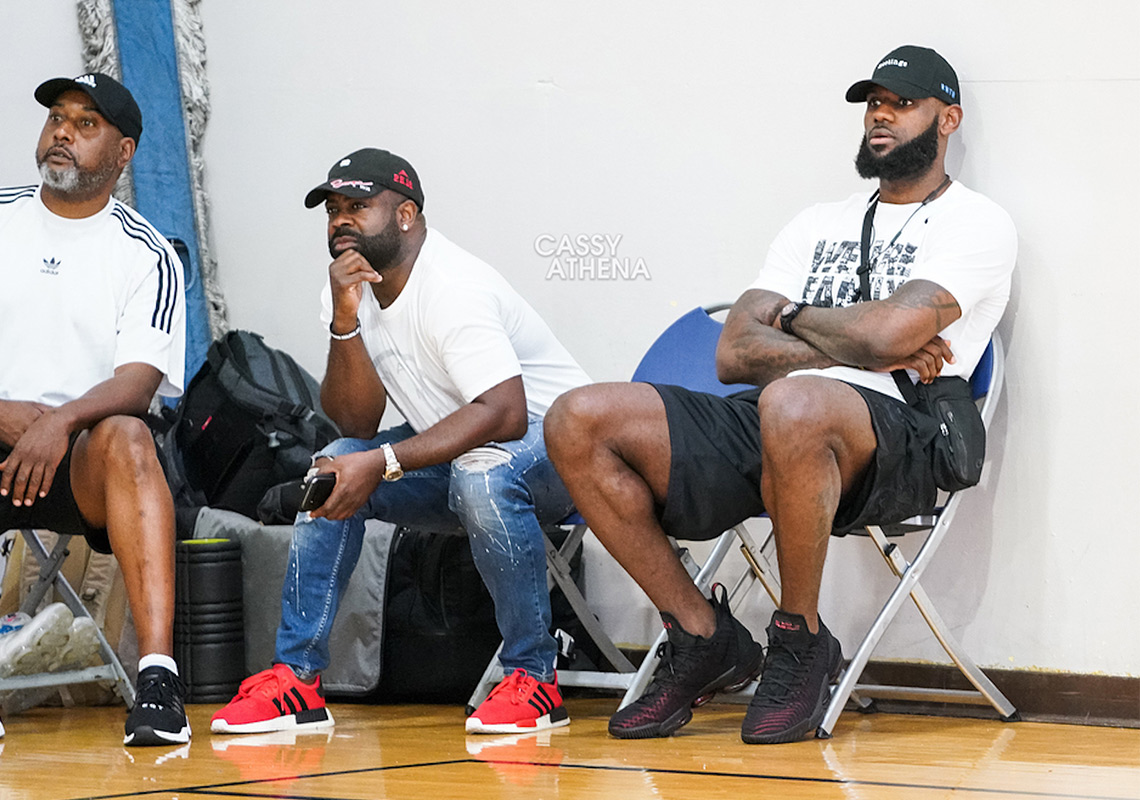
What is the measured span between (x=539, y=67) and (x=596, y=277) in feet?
1.86

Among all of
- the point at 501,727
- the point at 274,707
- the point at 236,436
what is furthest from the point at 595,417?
the point at 236,436

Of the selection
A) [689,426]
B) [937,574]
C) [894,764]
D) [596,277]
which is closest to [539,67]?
[596,277]

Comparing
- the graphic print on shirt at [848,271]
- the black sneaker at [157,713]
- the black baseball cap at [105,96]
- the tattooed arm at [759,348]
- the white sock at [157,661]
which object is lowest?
the black sneaker at [157,713]

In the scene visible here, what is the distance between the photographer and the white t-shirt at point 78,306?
2.98 m

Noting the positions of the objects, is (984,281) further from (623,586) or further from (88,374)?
(88,374)

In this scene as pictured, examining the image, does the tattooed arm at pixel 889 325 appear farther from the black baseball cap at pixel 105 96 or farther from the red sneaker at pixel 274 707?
the black baseball cap at pixel 105 96

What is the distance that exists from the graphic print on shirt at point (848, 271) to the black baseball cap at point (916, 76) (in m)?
0.32

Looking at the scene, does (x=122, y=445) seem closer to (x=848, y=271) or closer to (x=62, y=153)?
(x=62, y=153)

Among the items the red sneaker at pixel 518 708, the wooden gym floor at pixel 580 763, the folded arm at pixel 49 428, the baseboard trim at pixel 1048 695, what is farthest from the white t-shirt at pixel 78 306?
the baseboard trim at pixel 1048 695

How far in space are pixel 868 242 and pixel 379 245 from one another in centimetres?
101

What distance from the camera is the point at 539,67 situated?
3.61 meters

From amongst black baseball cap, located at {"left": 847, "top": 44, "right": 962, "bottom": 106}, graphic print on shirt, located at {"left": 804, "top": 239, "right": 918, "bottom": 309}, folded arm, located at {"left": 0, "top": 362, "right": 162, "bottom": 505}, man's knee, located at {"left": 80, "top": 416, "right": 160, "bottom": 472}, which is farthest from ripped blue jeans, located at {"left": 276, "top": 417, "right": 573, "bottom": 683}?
black baseball cap, located at {"left": 847, "top": 44, "right": 962, "bottom": 106}

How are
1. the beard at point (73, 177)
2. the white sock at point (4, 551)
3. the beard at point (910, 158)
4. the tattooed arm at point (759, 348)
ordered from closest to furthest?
the tattooed arm at point (759, 348)
the beard at point (910, 158)
the beard at point (73, 177)
the white sock at point (4, 551)

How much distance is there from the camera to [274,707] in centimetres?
271
